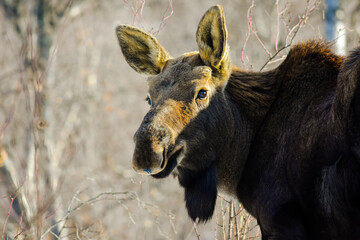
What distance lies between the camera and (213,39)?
5363 millimetres

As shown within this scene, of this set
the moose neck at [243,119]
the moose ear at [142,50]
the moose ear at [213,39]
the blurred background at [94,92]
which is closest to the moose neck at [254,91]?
the moose neck at [243,119]

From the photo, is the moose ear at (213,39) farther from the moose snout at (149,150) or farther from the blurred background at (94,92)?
the blurred background at (94,92)

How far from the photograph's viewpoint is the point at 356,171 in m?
4.13

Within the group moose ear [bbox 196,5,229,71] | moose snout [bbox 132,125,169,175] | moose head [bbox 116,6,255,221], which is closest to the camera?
moose snout [bbox 132,125,169,175]

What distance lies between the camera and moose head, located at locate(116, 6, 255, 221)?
502 centimetres

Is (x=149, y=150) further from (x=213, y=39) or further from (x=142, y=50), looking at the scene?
(x=142, y=50)

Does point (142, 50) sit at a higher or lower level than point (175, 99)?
higher

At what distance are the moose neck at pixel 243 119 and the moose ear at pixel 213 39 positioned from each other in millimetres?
333

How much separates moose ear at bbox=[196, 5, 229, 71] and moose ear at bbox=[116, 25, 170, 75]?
0.54 meters

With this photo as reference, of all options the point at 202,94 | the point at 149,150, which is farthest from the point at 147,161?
the point at 202,94

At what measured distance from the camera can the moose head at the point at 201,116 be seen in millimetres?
5023

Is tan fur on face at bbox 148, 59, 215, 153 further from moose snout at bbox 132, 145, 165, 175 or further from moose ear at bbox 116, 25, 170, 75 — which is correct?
moose ear at bbox 116, 25, 170, 75

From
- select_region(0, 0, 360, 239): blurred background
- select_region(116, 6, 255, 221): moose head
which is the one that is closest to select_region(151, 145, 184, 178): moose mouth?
select_region(116, 6, 255, 221): moose head

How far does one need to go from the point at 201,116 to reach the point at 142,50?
1.10 metres
